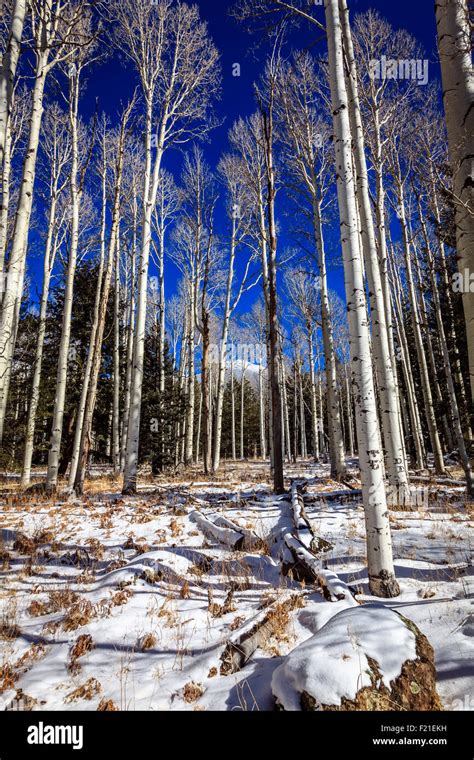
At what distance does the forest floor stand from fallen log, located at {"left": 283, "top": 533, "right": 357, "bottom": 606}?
13cm

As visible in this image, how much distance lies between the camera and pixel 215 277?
16953mm

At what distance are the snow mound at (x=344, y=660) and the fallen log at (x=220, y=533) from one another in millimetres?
2725

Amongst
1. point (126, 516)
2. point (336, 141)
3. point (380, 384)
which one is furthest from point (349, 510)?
point (336, 141)

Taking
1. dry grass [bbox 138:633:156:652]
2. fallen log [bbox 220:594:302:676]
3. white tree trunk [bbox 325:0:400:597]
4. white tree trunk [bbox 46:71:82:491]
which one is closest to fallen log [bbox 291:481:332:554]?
white tree trunk [bbox 325:0:400:597]

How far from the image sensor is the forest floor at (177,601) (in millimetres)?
2230

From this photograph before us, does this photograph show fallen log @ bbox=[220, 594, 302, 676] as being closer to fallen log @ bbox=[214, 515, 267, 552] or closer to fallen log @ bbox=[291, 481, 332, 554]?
fallen log @ bbox=[291, 481, 332, 554]

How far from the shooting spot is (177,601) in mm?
3471

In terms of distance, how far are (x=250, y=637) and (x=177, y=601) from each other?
1.16 meters

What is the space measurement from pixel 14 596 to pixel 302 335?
21.0 meters

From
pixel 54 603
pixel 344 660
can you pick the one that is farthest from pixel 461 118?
pixel 54 603

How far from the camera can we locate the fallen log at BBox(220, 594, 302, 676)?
2.41m

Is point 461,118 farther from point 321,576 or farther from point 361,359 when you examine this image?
point 321,576

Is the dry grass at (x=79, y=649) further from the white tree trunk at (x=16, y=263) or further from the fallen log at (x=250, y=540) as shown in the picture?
the fallen log at (x=250, y=540)
